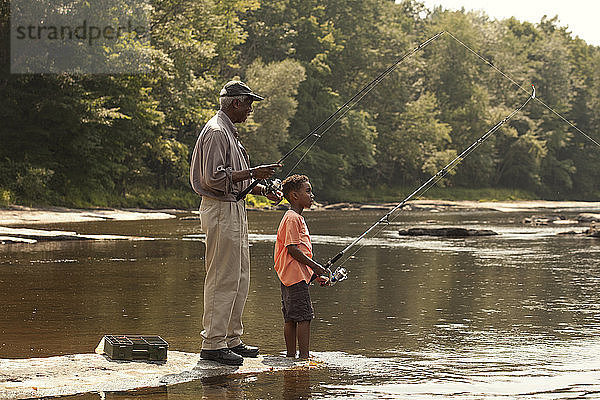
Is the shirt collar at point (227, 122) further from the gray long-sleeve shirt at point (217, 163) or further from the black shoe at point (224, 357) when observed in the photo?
the black shoe at point (224, 357)

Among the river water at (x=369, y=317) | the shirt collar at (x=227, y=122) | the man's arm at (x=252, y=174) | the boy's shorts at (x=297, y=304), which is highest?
the shirt collar at (x=227, y=122)

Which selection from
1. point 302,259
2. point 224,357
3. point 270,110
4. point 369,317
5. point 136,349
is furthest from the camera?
point 270,110

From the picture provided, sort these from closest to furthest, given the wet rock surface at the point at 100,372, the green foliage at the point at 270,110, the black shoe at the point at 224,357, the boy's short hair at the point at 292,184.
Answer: the wet rock surface at the point at 100,372, the black shoe at the point at 224,357, the boy's short hair at the point at 292,184, the green foliage at the point at 270,110

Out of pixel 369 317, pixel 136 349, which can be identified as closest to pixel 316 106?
pixel 369 317

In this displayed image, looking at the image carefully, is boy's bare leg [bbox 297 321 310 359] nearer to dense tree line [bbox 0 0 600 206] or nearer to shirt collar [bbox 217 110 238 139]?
shirt collar [bbox 217 110 238 139]

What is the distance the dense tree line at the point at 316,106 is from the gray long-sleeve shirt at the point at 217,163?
2289 cm

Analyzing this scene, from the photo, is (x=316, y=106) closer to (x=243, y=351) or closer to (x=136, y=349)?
(x=243, y=351)

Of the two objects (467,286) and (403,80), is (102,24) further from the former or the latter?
(403,80)

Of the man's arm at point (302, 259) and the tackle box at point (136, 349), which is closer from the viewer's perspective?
the tackle box at point (136, 349)

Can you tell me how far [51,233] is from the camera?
18516mm

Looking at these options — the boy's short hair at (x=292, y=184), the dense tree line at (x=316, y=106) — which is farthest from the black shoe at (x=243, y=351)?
the dense tree line at (x=316, y=106)

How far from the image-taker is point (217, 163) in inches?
243

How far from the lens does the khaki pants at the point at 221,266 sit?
20.1ft

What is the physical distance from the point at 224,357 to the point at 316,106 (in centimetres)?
5447
